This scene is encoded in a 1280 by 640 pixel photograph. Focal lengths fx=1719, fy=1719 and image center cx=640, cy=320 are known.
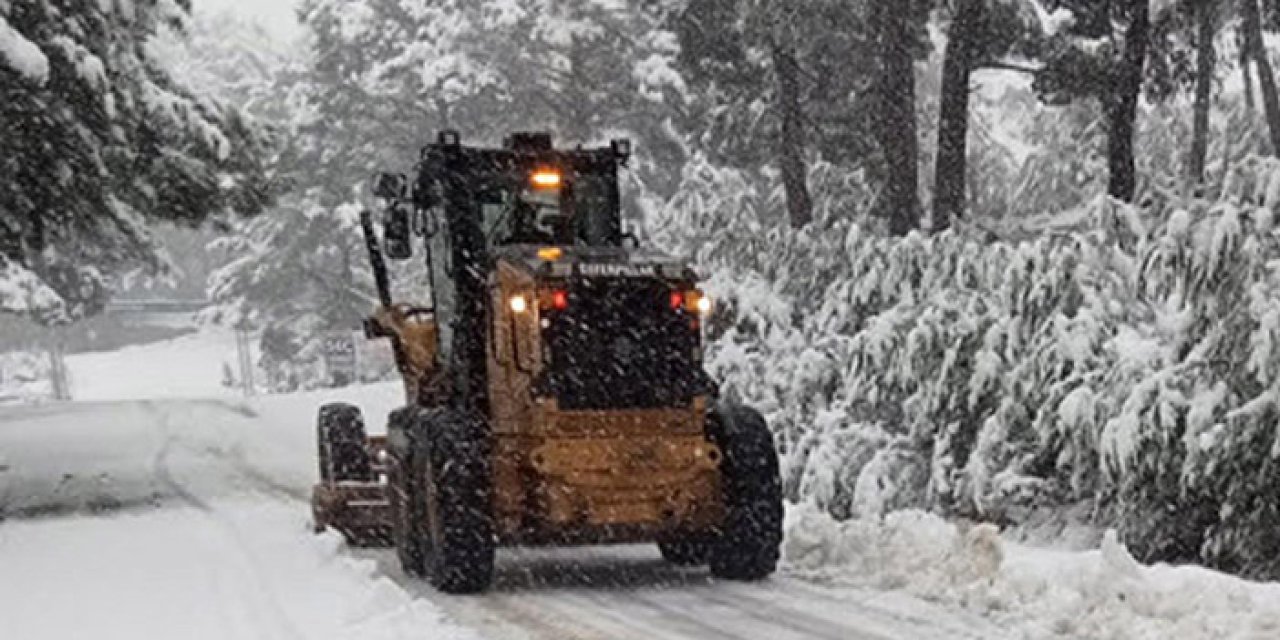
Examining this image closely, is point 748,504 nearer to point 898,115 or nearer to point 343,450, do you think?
point 343,450

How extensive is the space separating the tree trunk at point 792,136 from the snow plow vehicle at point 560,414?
14.8m

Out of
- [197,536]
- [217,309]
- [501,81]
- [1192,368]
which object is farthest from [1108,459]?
[217,309]

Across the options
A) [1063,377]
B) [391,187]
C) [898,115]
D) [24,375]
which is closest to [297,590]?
[391,187]

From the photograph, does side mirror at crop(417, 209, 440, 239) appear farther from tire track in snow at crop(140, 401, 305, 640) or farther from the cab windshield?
tire track in snow at crop(140, 401, 305, 640)

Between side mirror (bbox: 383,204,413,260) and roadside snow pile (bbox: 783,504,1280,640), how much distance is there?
3635 mm

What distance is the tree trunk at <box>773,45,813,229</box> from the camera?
26.6m

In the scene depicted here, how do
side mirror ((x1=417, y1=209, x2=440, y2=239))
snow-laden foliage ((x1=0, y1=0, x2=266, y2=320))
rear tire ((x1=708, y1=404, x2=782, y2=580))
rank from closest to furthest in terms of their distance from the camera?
1. rear tire ((x1=708, y1=404, x2=782, y2=580))
2. side mirror ((x1=417, y1=209, x2=440, y2=239))
3. snow-laden foliage ((x1=0, y1=0, x2=266, y2=320))

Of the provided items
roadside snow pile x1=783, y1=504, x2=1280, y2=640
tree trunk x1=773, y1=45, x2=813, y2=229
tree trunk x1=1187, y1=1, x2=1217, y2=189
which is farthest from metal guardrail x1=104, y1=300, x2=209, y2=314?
roadside snow pile x1=783, y1=504, x2=1280, y2=640

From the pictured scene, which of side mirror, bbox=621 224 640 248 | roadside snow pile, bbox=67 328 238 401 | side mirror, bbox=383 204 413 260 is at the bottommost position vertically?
roadside snow pile, bbox=67 328 238 401

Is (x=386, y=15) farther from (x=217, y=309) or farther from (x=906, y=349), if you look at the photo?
(x=906, y=349)

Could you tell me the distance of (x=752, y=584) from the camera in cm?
1101

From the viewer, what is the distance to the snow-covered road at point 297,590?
952 centimetres

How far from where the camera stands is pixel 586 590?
36.7ft

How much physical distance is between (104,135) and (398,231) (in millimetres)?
7246
